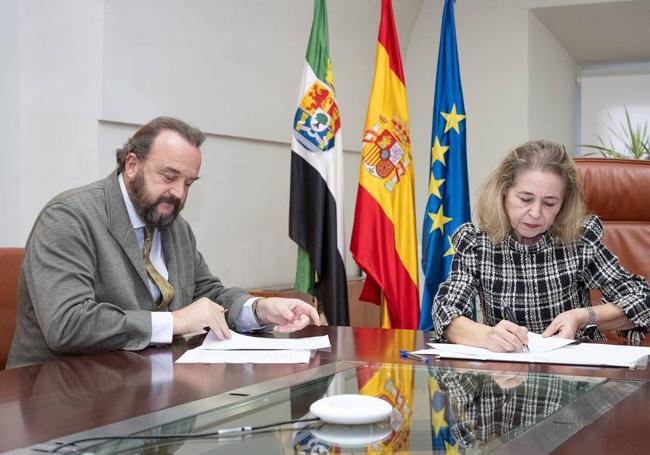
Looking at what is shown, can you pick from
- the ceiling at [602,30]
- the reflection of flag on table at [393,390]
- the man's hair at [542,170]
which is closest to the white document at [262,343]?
the reflection of flag on table at [393,390]

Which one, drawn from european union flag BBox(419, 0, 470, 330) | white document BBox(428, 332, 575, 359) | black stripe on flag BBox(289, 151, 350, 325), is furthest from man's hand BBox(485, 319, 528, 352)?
european union flag BBox(419, 0, 470, 330)

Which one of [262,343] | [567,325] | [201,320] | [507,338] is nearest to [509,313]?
[567,325]

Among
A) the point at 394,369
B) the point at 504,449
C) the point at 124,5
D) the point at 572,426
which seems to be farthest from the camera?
the point at 124,5

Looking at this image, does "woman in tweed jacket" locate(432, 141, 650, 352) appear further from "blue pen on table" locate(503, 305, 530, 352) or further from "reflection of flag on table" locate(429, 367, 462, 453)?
"reflection of flag on table" locate(429, 367, 462, 453)

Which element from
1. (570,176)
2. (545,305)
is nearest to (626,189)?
(570,176)

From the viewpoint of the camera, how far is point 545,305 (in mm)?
2316

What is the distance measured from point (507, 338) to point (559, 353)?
12cm

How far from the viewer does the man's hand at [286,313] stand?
2.07 m

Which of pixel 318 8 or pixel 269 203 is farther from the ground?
pixel 318 8

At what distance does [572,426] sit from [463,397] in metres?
0.20

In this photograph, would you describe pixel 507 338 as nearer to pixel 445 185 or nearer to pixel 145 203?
pixel 145 203

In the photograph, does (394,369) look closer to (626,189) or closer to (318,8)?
(626,189)

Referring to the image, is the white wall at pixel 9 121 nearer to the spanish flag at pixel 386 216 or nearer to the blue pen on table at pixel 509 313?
the spanish flag at pixel 386 216

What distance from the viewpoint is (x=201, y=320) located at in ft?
6.07
